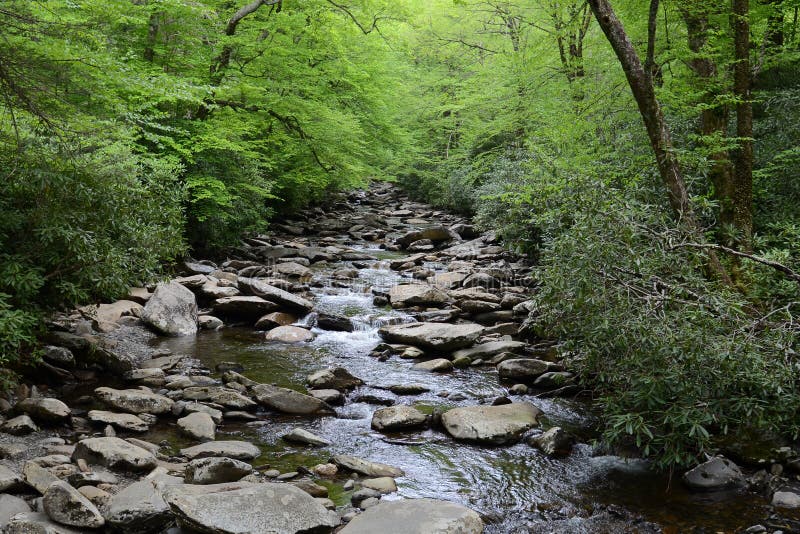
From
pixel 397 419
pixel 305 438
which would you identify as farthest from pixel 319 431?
pixel 397 419

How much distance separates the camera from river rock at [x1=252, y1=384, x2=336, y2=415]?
7143 millimetres

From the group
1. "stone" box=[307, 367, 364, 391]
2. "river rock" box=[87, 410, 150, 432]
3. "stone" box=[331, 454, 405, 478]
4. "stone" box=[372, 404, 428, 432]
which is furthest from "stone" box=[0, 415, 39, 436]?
"stone" box=[372, 404, 428, 432]

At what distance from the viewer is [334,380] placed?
8023 mm

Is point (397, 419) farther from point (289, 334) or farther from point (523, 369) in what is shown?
point (289, 334)

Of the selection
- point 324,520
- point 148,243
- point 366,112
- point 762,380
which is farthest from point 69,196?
→ point 366,112

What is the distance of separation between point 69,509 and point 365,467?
2.53m

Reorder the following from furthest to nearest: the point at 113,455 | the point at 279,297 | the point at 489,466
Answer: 1. the point at 279,297
2. the point at 489,466
3. the point at 113,455

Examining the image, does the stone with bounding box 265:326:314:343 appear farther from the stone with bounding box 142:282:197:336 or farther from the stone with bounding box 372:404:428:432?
the stone with bounding box 372:404:428:432

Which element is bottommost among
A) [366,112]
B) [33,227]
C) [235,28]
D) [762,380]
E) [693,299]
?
[762,380]

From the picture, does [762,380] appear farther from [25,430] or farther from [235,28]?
[235,28]

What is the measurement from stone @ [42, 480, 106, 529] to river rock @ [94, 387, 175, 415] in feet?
8.15

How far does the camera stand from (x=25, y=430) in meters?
5.68

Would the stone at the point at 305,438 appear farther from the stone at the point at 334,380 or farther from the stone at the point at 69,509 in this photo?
the stone at the point at 69,509

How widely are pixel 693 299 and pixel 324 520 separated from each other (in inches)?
161
